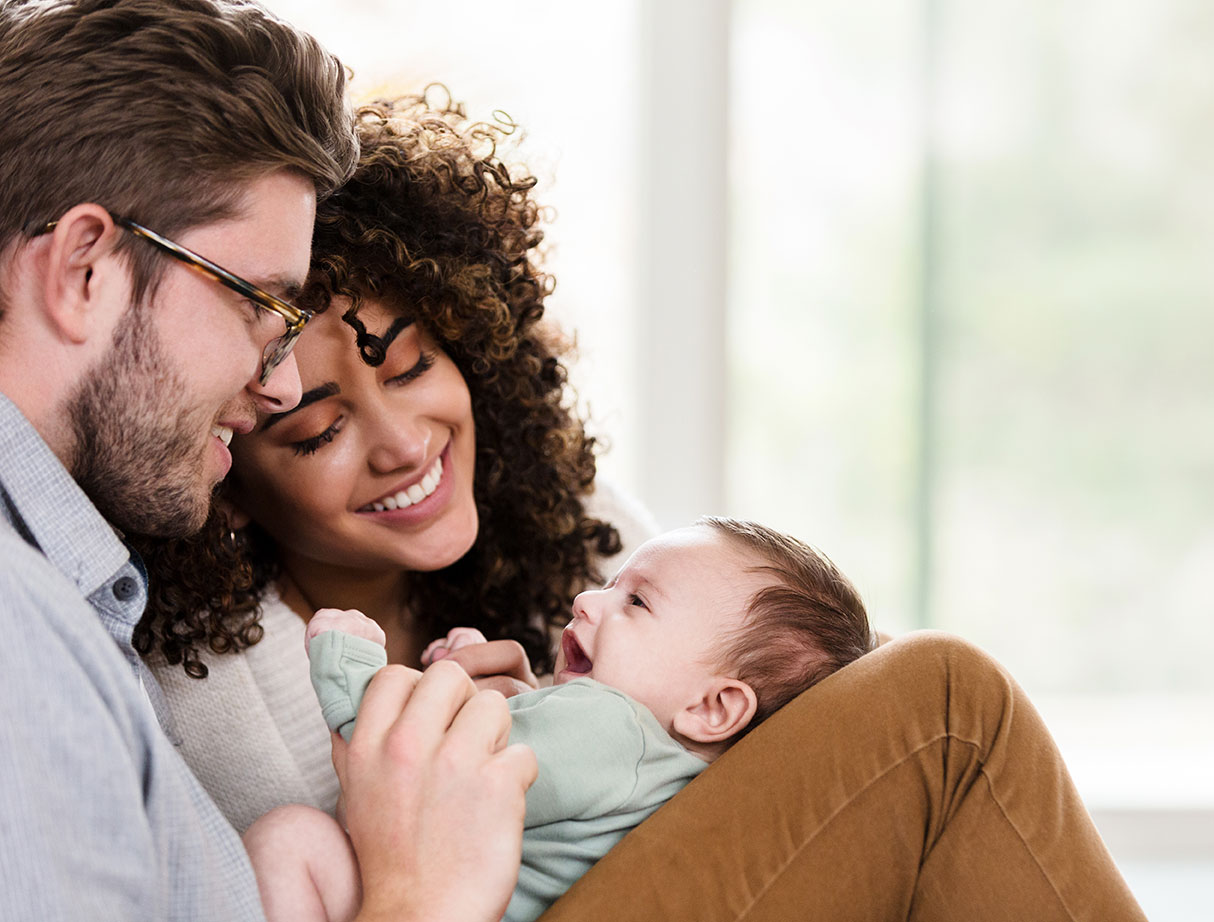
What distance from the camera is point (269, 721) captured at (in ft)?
5.83

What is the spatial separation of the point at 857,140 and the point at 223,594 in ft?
7.18

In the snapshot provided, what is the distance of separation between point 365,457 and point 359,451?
13 mm

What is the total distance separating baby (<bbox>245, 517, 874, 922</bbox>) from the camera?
4.14ft

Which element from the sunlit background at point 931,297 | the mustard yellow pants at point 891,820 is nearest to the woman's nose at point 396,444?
the mustard yellow pants at point 891,820

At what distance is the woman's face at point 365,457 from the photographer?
1.72m

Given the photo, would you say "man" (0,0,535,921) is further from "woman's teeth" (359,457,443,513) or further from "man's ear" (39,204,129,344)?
"woman's teeth" (359,457,443,513)

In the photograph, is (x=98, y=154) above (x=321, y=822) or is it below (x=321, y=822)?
above

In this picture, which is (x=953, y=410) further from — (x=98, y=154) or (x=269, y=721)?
(x=98, y=154)

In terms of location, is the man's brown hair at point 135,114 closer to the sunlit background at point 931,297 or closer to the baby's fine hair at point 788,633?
the baby's fine hair at point 788,633

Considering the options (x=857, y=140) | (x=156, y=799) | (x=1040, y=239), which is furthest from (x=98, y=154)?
(x=1040, y=239)

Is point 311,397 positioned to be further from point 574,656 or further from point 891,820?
point 891,820

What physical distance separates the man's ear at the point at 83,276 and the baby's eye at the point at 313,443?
0.55m

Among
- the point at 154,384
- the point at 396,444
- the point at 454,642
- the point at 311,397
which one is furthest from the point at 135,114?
the point at 454,642

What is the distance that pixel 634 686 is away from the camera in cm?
151
